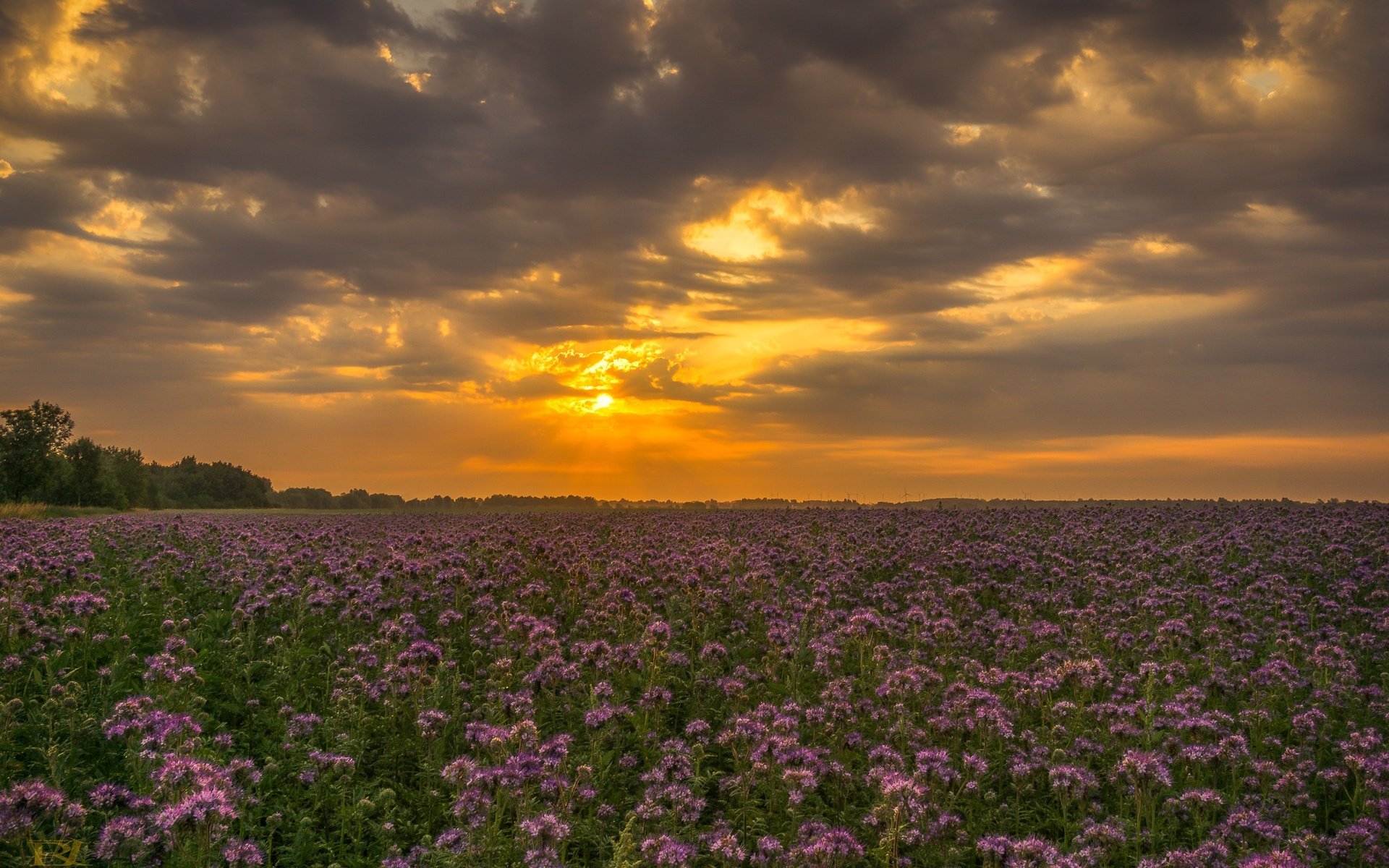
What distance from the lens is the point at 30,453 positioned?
84875mm

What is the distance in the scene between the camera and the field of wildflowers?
8.08 meters

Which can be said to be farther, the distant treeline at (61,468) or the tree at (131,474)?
the tree at (131,474)

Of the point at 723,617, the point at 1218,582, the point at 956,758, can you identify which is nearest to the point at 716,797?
the point at 956,758

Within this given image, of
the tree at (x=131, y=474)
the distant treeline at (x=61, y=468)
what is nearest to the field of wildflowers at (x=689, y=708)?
the distant treeline at (x=61, y=468)

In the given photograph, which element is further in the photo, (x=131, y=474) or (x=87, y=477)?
(x=131, y=474)

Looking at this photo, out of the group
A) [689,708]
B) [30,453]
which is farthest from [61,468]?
[689,708]

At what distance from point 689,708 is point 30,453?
102 metres

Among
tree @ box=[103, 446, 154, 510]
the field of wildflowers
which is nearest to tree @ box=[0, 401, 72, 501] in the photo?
tree @ box=[103, 446, 154, 510]

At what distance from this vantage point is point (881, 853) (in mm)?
7793

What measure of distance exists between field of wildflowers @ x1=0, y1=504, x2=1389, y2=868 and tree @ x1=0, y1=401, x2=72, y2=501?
84.8 meters

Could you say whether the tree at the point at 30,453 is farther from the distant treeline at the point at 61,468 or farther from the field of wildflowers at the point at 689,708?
the field of wildflowers at the point at 689,708

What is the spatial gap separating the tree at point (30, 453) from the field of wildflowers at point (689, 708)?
84.8 metres

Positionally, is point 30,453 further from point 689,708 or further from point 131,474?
point 689,708

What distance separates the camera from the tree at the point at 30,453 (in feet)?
276
